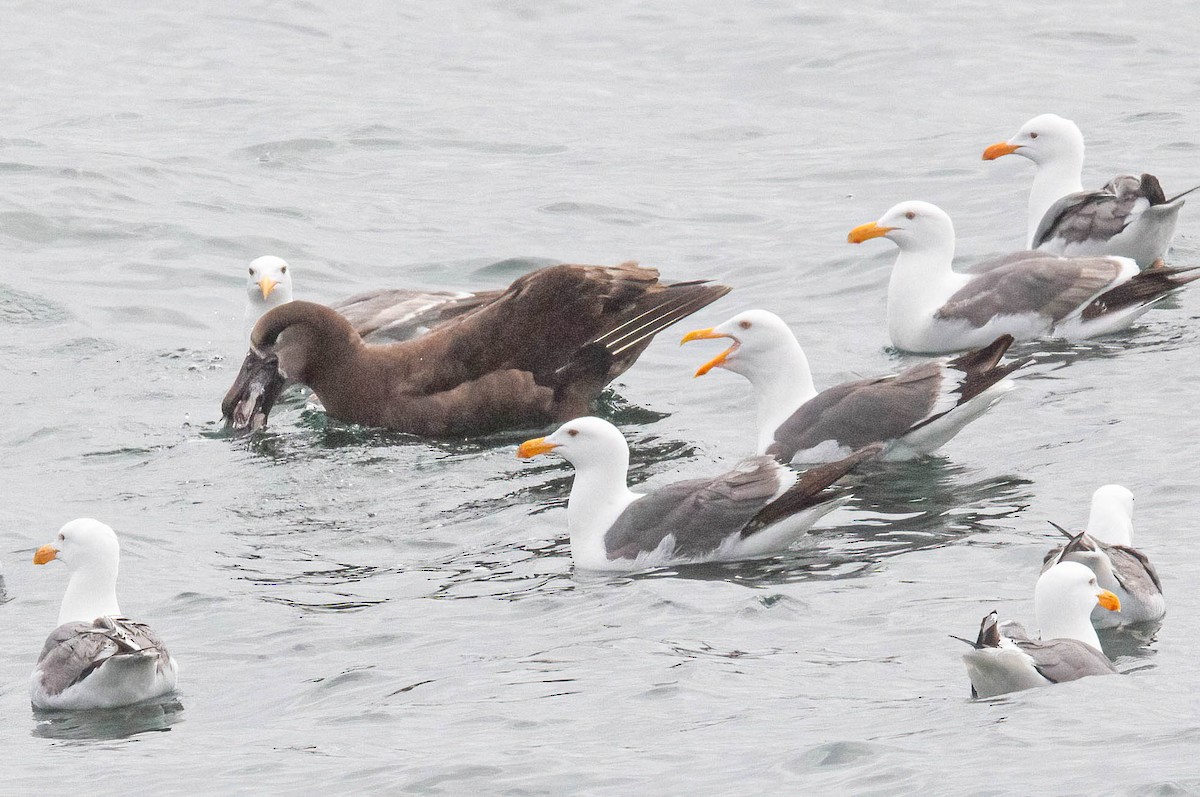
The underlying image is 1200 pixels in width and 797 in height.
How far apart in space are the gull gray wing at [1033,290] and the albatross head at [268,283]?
5138 millimetres

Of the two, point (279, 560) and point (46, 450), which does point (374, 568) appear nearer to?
point (279, 560)

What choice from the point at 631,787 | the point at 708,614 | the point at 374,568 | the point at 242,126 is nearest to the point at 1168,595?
the point at 708,614

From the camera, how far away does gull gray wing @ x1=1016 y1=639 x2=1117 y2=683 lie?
8328 mm

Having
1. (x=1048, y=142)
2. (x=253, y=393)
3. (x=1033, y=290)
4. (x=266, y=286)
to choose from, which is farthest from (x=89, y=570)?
(x=1048, y=142)

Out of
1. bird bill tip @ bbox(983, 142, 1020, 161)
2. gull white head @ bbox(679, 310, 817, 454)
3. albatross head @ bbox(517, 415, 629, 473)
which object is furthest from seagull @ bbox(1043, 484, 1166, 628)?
bird bill tip @ bbox(983, 142, 1020, 161)

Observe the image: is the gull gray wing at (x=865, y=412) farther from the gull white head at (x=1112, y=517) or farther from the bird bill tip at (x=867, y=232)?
the bird bill tip at (x=867, y=232)

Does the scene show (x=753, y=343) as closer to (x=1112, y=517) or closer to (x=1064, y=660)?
(x=1112, y=517)

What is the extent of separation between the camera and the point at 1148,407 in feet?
42.1

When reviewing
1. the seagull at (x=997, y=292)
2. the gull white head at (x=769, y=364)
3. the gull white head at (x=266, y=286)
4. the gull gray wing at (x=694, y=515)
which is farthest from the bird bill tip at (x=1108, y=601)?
the gull white head at (x=266, y=286)

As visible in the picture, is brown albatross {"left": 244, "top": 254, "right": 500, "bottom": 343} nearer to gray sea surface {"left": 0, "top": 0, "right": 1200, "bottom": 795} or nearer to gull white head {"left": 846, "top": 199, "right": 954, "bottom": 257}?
gray sea surface {"left": 0, "top": 0, "right": 1200, "bottom": 795}

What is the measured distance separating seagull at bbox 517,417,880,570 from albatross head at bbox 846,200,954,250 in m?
4.33

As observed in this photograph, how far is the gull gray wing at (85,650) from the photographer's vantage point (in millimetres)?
9281

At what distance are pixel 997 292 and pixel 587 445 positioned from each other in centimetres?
448

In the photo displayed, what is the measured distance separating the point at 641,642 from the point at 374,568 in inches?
88.7
